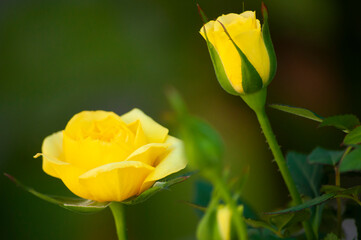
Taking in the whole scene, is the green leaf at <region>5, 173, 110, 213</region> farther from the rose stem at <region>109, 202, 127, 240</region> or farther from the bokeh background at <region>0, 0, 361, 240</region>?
the bokeh background at <region>0, 0, 361, 240</region>

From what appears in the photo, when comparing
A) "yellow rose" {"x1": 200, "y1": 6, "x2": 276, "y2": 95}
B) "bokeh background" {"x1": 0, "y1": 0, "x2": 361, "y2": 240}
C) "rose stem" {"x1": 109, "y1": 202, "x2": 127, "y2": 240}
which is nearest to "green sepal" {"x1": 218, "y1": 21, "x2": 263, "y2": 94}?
"yellow rose" {"x1": 200, "y1": 6, "x2": 276, "y2": 95}

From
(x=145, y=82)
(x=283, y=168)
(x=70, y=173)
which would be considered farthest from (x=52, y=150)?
(x=145, y=82)

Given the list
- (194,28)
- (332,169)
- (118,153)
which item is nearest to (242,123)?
(194,28)

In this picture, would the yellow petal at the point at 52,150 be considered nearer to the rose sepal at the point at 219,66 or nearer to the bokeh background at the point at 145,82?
the rose sepal at the point at 219,66

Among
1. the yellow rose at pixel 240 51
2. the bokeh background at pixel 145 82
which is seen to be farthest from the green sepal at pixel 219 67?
the bokeh background at pixel 145 82

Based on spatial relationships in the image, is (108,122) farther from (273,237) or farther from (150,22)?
(150,22)

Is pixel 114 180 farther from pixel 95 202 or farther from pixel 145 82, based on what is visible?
pixel 145 82
